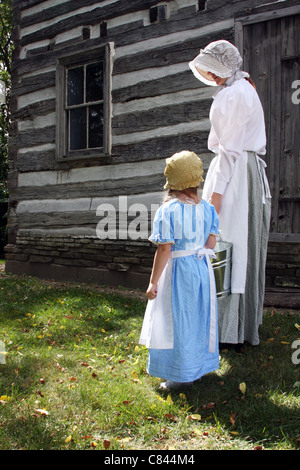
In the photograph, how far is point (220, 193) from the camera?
3.19 m

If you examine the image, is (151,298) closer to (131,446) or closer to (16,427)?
(131,446)

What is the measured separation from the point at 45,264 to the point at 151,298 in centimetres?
490

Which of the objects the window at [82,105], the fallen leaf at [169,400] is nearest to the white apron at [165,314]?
the fallen leaf at [169,400]

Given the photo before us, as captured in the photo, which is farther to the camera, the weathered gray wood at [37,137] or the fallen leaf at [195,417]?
the weathered gray wood at [37,137]

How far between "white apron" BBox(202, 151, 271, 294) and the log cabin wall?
2181 mm

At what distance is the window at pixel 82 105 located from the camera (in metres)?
6.44

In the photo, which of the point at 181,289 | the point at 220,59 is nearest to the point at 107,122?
the point at 220,59

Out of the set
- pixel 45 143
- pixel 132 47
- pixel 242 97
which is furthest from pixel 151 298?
pixel 45 143

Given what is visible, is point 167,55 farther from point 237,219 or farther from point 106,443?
point 106,443

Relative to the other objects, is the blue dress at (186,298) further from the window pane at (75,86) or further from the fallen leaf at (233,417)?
the window pane at (75,86)

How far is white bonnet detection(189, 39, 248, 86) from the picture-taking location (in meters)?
3.12

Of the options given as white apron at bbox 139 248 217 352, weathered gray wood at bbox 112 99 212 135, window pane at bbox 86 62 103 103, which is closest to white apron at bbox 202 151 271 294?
white apron at bbox 139 248 217 352

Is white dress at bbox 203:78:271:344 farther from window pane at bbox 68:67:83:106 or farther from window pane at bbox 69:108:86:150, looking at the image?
window pane at bbox 68:67:83:106

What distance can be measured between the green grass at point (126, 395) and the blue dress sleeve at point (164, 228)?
943 millimetres
